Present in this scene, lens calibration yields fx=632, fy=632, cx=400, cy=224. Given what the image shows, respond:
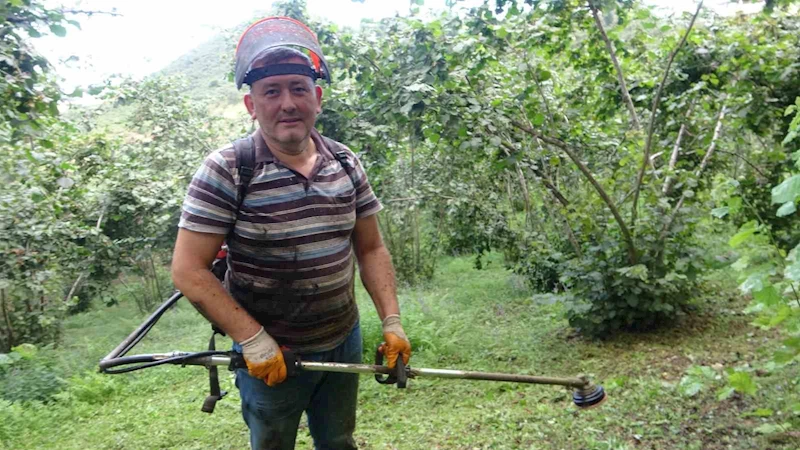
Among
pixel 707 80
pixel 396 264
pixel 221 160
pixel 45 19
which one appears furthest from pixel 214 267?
pixel 396 264

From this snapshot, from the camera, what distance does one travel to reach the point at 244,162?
1.99m

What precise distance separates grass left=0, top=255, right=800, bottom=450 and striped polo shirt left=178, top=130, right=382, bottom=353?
1.85 metres

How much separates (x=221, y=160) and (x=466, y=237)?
7.00 m

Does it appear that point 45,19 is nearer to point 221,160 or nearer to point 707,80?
point 221,160

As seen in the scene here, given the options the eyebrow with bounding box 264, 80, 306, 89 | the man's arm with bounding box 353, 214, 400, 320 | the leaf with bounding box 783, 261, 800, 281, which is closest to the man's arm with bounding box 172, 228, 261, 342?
the eyebrow with bounding box 264, 80, 306, 89

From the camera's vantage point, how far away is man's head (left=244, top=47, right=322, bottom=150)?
6.73 ft

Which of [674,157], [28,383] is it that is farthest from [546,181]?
[28,383]

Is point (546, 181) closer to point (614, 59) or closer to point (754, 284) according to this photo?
point (614, 59)

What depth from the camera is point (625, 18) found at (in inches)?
203

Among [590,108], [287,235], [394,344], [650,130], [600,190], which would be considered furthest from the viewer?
[590,108]

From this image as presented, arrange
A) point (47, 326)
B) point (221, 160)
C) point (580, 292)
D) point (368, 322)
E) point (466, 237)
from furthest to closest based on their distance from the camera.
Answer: point (466, 237), point (47, 326), point (368, 322), point (580, 292), point (221, 160)

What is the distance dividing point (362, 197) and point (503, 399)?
8.76 ft

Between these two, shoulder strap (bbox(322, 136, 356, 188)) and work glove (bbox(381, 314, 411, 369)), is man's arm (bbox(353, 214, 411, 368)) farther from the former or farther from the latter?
shoulder strap (bbox(322, 136, 356, 188))

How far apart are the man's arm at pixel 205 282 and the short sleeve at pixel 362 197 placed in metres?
0.55
